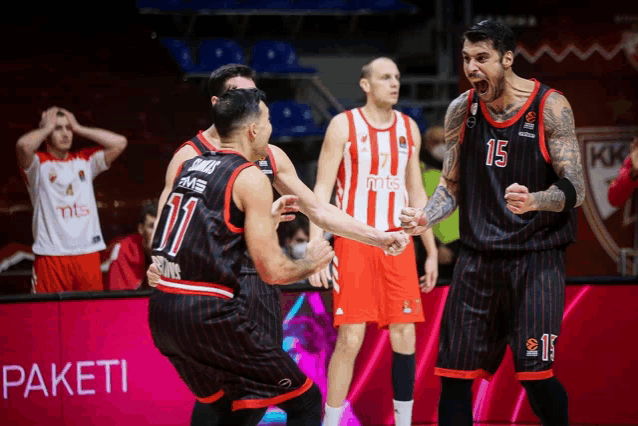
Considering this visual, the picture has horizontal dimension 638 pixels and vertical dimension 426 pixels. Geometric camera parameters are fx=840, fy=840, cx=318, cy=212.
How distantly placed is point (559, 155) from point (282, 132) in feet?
20.3

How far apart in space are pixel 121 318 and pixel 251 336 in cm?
198

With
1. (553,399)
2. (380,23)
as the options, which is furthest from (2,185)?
(380,23)

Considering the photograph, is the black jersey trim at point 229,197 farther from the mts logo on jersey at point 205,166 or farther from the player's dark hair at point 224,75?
the player's dark hair at point 224,75

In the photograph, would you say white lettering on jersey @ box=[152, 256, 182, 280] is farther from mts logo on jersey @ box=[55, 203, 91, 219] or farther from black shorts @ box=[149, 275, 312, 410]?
mts logo on jersey @ box=[55, 203, 91, 219]

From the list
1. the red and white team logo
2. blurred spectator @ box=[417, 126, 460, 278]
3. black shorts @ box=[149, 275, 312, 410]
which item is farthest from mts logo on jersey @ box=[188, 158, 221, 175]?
the red and white team logo

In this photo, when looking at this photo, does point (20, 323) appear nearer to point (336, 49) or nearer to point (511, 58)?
point (511, 58)

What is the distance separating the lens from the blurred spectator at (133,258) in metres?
5.73

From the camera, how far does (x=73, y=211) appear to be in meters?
5.95

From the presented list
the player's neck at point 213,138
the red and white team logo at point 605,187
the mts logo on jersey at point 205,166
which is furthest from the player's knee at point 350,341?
the red and white team logo at point 605,187

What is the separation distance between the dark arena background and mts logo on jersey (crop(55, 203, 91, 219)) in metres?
0.34

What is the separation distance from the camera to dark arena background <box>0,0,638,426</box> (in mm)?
4781

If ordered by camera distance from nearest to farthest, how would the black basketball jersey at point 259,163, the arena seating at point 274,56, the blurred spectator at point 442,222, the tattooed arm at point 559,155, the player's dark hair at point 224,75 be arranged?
the tattooed arm at point 559,155, the black basketball jersey at point 259,163, the player's dark hair at point 224,75, the blurred spectator at point 442,222, the arena seating at point 274,56

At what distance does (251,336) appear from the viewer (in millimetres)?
3055

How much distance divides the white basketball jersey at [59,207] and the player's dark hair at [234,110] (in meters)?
3.10
